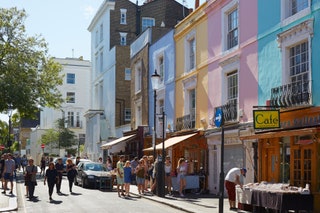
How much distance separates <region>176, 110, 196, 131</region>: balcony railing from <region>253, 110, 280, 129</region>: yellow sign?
30.3ft

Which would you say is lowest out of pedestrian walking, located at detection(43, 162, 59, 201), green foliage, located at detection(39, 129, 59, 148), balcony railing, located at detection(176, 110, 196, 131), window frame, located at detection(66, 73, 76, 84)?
pedestrian walking, located at detection(43, 162, 59, 201)

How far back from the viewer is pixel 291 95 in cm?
1662

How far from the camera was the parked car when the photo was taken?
2597cm

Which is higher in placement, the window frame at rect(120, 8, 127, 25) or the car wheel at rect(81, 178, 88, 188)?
the window frame at rect(120, 8, 127, 25)

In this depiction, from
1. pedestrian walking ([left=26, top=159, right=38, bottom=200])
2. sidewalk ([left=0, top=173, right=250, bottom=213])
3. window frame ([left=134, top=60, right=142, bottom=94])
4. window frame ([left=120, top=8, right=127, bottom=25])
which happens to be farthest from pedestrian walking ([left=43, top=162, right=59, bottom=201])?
window frame ([left=120, top=8, right=127, bottom=25])

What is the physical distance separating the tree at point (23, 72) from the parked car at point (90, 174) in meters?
11.3

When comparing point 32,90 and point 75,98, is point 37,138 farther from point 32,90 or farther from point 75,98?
point 32,90

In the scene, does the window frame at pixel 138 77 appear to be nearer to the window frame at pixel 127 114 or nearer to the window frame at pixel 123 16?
the window frame at pixel 127 114

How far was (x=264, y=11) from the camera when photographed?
62.6ft

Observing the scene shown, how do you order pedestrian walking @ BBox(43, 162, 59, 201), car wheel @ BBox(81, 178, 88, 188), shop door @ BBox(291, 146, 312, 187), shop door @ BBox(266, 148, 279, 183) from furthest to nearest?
car wheel @ BBox(81, 178, 88, 188) → pedestrian walking @ BBox(43, 162, 59, 201) → shop door @ BBox(266, 148, 279, 183) → shop door @ BBox(291, 146, 312, 187)

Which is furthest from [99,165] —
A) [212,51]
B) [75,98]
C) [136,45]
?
[75,98]

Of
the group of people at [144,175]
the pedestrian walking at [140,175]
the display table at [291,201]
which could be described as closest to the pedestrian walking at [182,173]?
the group of people at [144,175]

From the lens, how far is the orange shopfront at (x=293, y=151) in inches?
606

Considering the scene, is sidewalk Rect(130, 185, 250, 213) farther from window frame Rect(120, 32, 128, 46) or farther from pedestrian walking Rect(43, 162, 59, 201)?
window frame Rect(120, 32, 128, 46)
